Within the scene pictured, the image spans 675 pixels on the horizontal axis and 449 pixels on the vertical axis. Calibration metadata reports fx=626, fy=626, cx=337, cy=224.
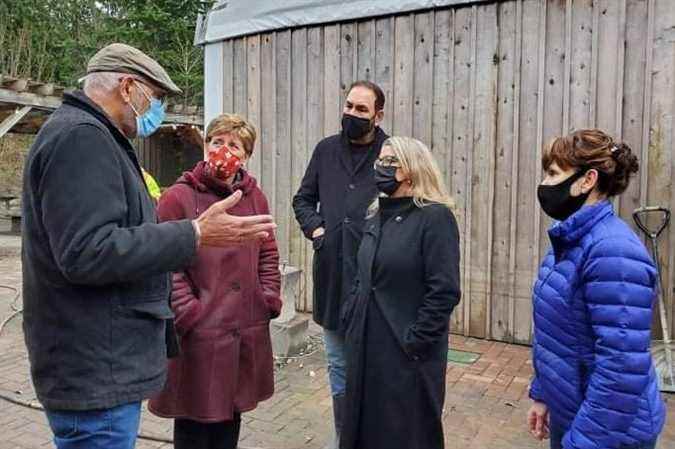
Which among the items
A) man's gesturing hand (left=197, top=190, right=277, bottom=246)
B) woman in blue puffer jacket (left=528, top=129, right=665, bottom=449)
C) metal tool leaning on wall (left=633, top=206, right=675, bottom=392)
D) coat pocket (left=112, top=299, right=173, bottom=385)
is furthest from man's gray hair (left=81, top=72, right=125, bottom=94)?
metal tool leaning on wall (left=633, top=206, right=675, bottom=392)

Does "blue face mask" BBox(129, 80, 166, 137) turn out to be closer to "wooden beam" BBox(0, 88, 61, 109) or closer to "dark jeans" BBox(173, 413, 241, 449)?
"dark jeans" BBox(173, 413, 241, 449)

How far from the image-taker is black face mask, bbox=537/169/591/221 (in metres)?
2.05

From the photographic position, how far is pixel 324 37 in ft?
20.1

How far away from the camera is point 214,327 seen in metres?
2.65

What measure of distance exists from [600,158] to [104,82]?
1576mm

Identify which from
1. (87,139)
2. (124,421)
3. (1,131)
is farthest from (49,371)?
(1,131)

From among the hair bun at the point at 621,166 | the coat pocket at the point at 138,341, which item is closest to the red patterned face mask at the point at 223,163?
the coat pocket at the point at 138,341

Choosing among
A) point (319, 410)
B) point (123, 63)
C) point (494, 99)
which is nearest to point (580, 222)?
point (123, 63)

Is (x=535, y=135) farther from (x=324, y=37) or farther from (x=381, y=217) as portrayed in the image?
(x=381, y=217)

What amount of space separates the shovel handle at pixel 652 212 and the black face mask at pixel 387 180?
2.77m

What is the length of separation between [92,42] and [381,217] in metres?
15.8

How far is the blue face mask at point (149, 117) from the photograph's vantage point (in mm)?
2006

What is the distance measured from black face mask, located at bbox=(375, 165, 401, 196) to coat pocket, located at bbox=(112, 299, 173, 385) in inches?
46.7

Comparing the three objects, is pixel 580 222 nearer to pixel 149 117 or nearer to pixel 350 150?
pixel 149 117
